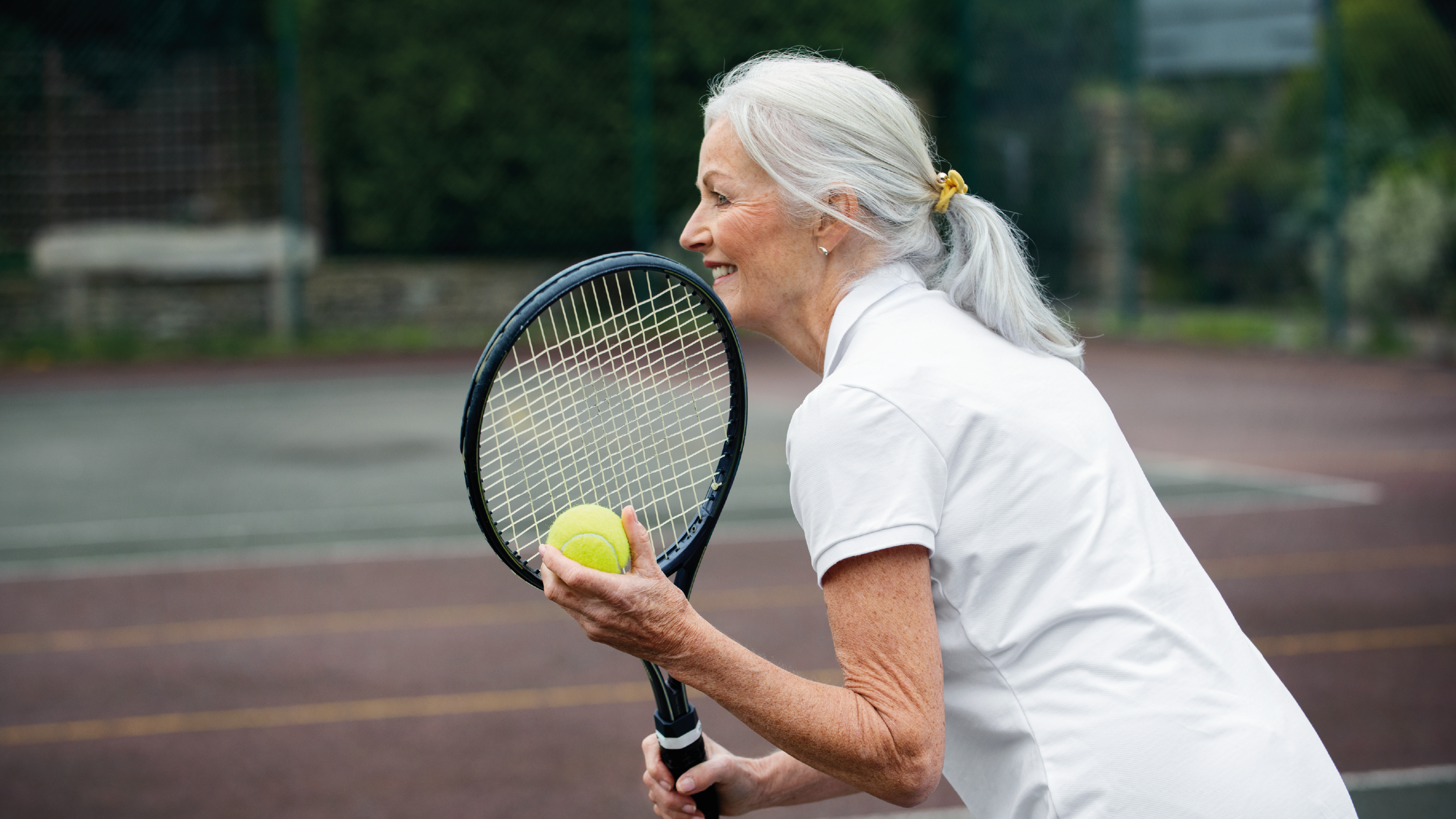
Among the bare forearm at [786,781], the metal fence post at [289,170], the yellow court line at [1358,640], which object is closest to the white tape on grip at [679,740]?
the bare forearm at [786,781]

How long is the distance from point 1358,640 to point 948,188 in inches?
163

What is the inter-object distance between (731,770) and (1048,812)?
500 mm

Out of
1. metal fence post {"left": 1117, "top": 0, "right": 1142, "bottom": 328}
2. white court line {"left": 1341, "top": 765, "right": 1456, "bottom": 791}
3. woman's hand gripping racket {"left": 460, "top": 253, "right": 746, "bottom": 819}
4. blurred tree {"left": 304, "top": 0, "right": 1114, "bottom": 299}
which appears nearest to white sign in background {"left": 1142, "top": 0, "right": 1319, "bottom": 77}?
metal fence post {"left": 1117, "top": 0, "right": 1142, "bottom": 328}

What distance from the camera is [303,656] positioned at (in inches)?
207

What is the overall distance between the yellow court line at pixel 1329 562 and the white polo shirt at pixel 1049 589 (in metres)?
4.78

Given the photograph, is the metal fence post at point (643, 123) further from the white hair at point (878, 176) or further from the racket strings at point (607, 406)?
the white hair at point (878, 176)

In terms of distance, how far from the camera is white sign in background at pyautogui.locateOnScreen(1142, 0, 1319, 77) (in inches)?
549

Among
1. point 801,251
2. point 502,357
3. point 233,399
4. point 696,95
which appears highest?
point 801,251

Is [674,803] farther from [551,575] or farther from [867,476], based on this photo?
[867,476]

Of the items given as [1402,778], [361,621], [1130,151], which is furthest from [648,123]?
[1402,778]

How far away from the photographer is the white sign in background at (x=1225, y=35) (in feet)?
45.8

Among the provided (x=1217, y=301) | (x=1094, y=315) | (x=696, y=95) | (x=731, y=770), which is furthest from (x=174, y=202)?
(x=731, y=770)

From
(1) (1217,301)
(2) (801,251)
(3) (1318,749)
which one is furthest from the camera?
(1) (1217,301)

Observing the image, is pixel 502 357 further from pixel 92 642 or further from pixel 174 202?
pixel 174 202
